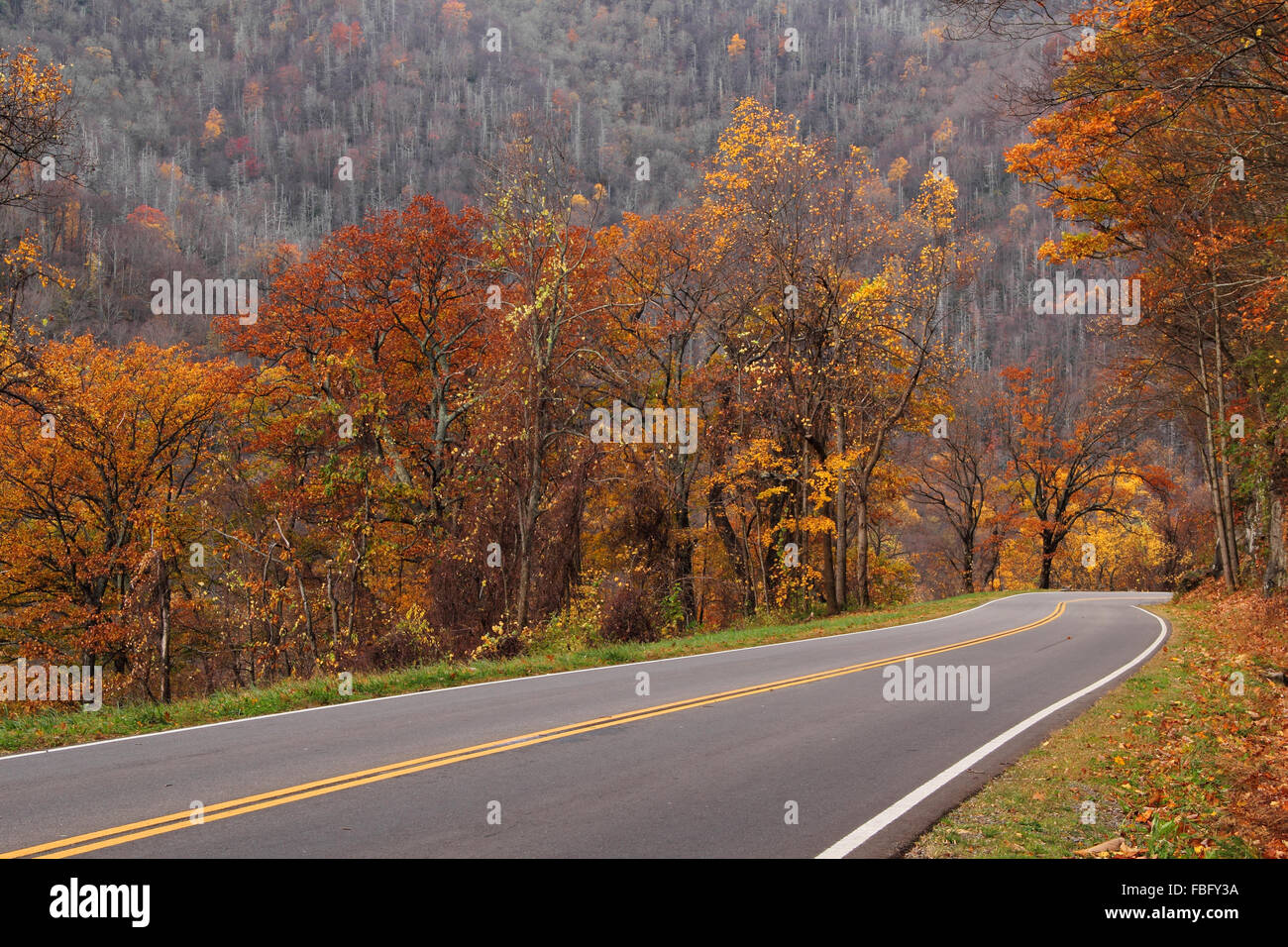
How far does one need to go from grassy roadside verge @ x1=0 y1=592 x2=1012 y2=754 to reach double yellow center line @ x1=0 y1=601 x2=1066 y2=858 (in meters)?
3.98

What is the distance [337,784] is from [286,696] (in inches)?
200

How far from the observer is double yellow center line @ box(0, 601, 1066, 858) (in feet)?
17.8

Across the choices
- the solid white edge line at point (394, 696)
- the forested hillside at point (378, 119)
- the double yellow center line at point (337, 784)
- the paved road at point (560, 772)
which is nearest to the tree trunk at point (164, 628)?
the solid white edge line at point (394, 696)

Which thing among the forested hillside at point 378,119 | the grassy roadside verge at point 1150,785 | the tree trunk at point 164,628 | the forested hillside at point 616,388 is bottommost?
the tree trunk at point 164,628

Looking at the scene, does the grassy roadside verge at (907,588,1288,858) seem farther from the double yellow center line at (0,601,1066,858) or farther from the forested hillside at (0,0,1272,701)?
the forested hillside at (0,0,1272,701)

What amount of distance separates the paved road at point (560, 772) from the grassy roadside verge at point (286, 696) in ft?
2.32

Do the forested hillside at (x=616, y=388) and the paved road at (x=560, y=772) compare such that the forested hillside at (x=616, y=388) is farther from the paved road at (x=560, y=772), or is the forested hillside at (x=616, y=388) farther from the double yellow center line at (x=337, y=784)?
the double yellow center line at (x=337, y=784)

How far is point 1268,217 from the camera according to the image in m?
17.5

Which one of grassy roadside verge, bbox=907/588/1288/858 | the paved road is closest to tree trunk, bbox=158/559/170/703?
the paved road

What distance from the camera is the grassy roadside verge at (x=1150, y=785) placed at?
18.5 feet

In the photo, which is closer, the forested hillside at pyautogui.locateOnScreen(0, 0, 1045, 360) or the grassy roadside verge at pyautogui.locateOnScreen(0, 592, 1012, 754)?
the grassy roadside verge at pyautogui.locateOnScreen(0, 592, 1012, 754)

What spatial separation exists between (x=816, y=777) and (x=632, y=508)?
19.4 metres

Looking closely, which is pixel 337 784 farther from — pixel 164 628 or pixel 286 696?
pixel 164 628

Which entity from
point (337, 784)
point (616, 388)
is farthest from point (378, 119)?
point (337, 784)
